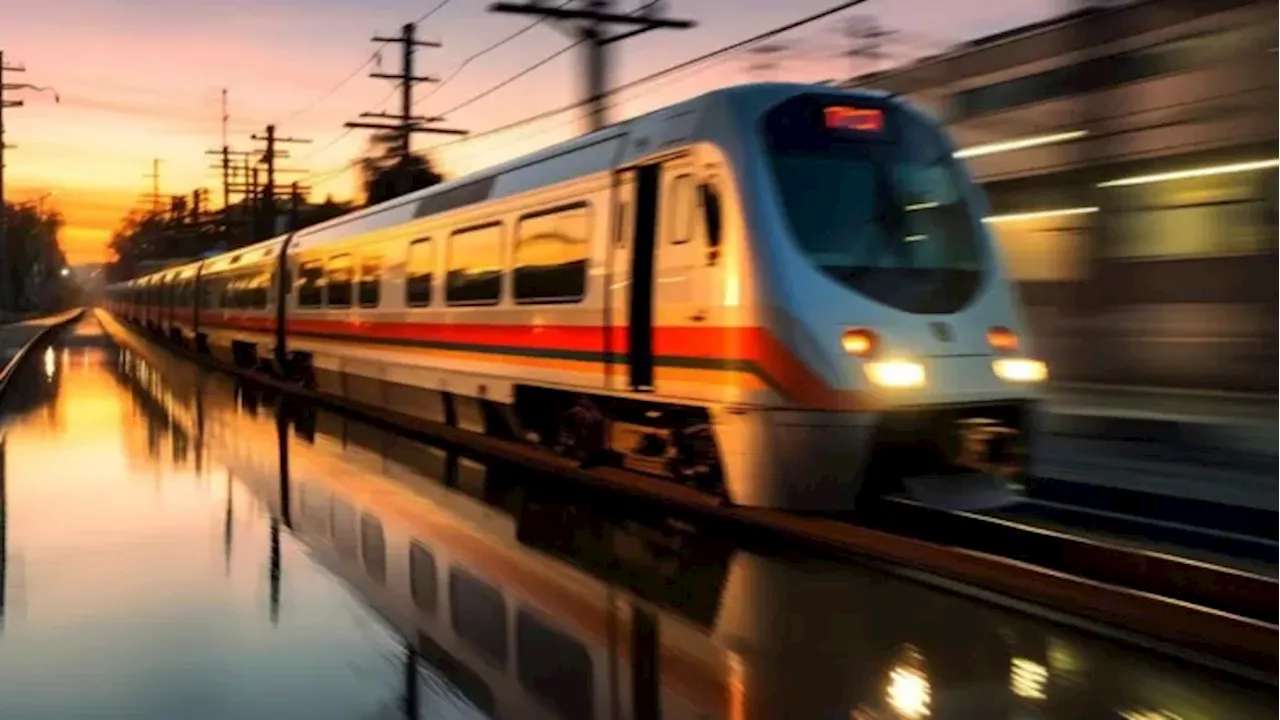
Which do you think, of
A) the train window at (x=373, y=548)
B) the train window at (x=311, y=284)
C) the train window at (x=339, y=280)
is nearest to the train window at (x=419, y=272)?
the train window at (x=339, y=280)

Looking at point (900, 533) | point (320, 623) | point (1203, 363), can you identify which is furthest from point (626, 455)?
point (1203, 363)

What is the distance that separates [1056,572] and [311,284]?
19.7 metres

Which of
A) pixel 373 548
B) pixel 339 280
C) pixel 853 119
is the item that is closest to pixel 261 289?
pixel 339 280

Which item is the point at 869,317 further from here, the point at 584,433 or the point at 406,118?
the point at 406,118

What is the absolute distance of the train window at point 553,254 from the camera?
12930 millimetres

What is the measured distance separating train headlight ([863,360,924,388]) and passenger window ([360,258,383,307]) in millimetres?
12060

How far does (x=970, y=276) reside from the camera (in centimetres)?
1065

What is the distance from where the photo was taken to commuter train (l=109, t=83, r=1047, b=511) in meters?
9.78

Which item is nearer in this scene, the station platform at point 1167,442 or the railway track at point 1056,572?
the railway track at point 1056,572

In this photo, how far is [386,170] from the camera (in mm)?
51906

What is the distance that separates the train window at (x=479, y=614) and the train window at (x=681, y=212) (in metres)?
3.32

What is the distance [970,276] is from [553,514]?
3.79m

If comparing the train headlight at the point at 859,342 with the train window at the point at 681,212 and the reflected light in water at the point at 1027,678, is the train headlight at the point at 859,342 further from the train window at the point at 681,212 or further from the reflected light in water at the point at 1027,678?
the reflected light in water at the point at 1027,678

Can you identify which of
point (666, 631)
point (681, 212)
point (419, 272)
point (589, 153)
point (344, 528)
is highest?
point (589, 153)
